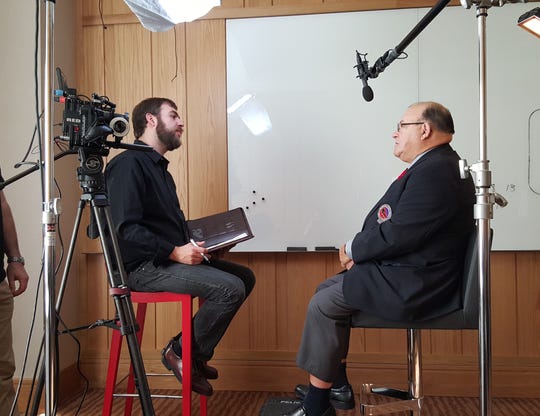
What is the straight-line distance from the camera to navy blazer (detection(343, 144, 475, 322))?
1.54 m

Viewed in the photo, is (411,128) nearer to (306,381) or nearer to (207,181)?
(207,181)

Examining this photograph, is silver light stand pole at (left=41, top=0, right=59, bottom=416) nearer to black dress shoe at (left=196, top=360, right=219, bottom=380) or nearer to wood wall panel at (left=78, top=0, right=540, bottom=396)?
black dress shoe at (left=196, top=360, right=219, bottom=380)

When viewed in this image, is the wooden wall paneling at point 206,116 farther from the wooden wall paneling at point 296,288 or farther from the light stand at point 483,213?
the light stand at point 483,213

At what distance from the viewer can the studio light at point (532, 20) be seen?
3.71 feet

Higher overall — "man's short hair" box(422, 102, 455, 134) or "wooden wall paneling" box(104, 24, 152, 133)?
"wooden wall paneling" box(104, 24, 152, 133)

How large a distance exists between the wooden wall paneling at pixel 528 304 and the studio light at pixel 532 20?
4.93ft

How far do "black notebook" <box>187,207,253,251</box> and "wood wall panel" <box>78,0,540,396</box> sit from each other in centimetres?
43

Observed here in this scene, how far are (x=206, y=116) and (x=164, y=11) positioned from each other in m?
0.74

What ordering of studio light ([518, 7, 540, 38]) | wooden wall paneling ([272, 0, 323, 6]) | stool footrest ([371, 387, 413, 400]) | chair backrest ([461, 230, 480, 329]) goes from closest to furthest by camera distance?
studio light ([518, 7, 540, 38])
chair backrest ([461, 230, 480, 329])
stool footrest ([371, 387, 413, 400])
wooden wall paneling ([272, 0, 323, 6])

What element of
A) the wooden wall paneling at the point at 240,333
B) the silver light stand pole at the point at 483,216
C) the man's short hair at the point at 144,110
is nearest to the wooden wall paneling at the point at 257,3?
the man's short hair at the point at 144,110

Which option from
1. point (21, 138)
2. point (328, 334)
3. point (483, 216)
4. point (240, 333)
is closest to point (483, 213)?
point (483, 216)

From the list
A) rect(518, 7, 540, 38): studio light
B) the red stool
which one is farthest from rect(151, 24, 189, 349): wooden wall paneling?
rect(518, 7, 540, 38): studio light

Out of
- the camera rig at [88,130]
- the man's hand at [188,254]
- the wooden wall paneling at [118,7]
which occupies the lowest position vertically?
the man's hand at [188,254]

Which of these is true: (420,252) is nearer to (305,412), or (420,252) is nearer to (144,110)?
(305,412)
